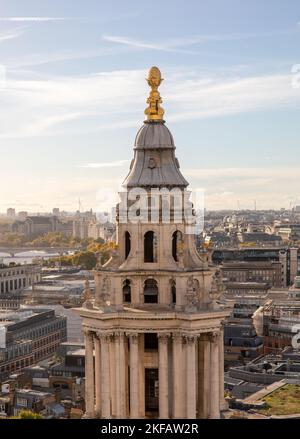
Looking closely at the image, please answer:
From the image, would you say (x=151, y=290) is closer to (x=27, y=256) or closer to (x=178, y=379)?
(x=178, y=379)

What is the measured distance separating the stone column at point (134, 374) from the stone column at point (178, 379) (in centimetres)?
51

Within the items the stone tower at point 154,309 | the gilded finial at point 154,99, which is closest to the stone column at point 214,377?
the stone tower at point 154,309

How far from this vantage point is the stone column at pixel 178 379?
1309 cm

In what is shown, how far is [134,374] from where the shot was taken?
13.1 meters

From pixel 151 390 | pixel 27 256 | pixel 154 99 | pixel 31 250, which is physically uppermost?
pixel 154 99

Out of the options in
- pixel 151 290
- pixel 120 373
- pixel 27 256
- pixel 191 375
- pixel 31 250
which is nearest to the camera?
pixel 191 375

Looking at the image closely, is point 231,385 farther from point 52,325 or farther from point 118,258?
point 118,258

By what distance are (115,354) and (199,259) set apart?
1807 mm

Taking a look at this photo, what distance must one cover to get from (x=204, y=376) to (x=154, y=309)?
1.21 metres

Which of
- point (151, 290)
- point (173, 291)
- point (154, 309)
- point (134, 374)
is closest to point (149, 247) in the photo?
point (151, 290)

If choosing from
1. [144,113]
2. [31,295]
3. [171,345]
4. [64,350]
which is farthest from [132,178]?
[31,295]

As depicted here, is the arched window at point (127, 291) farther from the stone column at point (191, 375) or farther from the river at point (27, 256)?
the river at point (27, 256)

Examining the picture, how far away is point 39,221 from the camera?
6649 inches

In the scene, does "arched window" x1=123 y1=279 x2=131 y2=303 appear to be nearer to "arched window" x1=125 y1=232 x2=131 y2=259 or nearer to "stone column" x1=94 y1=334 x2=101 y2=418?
"arched window" x1=125 y1=232 x2=131 y2=259
